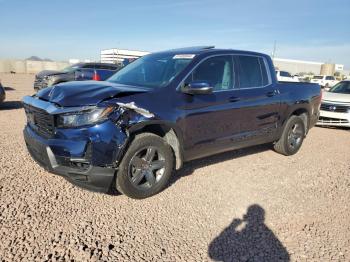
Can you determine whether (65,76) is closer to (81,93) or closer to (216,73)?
(216,73)

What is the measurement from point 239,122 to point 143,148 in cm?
Answer: 178

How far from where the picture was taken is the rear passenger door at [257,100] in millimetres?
4891

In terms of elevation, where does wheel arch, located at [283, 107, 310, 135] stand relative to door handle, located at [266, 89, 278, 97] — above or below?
below

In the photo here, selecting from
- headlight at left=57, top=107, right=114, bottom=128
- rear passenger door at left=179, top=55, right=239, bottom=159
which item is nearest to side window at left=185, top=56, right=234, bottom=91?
rear passenger door at left=179, top=55, right=239, bottom=159

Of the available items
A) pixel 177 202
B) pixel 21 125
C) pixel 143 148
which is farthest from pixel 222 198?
pixel 21 125

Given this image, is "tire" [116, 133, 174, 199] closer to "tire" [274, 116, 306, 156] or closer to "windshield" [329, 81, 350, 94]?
"tire" [274, 116, 306, 156]

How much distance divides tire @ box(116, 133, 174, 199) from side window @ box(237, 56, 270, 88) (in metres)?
1.82

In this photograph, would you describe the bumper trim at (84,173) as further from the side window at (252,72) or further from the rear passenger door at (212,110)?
the side window at (252,72)

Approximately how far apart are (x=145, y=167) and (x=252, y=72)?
2.55 metres

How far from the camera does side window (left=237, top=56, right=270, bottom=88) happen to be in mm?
4945

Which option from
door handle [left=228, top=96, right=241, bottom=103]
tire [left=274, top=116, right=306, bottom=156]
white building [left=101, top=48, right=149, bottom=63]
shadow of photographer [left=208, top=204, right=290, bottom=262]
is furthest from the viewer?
white building [left=101, top=48, right=149, bottom=63]

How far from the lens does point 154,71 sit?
4.54 m

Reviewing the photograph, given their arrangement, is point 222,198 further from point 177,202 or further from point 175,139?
point 175,139

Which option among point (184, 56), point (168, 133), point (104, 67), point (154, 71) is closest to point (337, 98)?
point (184, 56)
